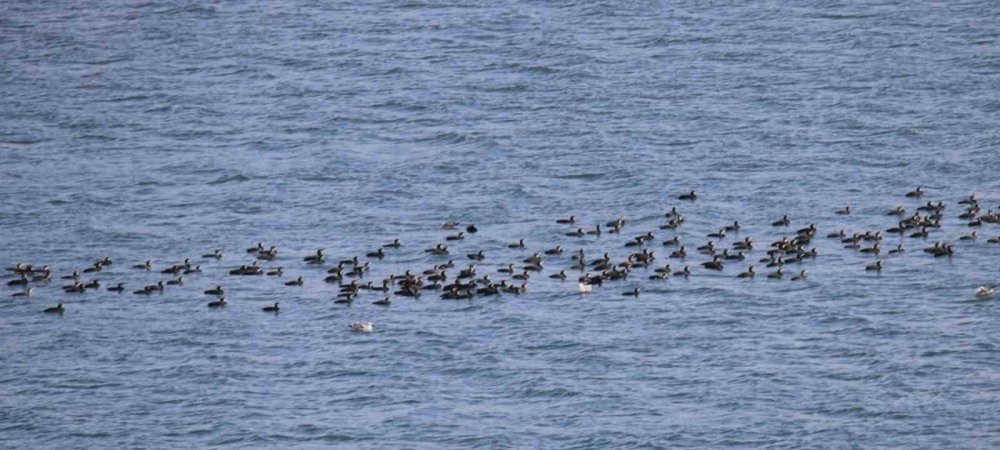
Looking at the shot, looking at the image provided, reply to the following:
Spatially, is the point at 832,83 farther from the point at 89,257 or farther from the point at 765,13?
the point at 89,257

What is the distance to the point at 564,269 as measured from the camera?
222 feet

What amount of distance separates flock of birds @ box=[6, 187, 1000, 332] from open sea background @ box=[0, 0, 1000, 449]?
0.46m

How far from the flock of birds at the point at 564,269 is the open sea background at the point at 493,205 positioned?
0.46 m

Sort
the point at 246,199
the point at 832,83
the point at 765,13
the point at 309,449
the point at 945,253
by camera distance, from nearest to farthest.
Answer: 1. the point at 309,449
2. the point at 945,253
3. the point at 246,199
4. the point at 832,83
5. the point at 765,13

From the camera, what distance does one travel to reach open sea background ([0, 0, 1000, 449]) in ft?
186

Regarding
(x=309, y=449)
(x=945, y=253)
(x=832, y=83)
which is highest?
(x=832, y=83)

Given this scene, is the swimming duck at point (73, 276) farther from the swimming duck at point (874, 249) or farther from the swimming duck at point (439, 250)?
the swimming duck at point (874, 249)

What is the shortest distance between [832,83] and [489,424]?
123 ft

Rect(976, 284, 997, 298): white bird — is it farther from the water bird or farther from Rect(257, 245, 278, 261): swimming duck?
Rect(257, 245, 278, 261): swimming duck

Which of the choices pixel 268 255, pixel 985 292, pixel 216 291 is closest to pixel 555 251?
pixel 268 255

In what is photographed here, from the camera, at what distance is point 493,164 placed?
8075 cm

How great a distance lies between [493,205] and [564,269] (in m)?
8.23

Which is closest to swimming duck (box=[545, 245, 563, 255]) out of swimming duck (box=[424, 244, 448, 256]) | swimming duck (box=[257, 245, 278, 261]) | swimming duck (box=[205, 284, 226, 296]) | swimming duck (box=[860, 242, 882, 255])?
swimming duck (box=[424, 244, 448, 256])

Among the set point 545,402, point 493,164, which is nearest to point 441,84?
point 493,164
